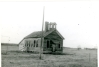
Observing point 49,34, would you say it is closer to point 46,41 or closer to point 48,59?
point 46,41

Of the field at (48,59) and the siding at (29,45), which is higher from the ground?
the siding at (29,45)

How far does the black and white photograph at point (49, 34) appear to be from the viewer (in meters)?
2.30

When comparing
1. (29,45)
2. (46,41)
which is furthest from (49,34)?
(29,45)

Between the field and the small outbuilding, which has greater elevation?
the small outbuilding

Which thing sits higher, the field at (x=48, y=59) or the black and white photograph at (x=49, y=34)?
the black and white photograph at (x=49, y=34)

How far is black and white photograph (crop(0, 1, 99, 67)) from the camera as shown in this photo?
7.55ft

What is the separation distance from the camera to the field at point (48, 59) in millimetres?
2312

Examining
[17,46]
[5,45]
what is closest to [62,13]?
[17,46]

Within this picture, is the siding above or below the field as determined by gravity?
above

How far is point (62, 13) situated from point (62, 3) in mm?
146

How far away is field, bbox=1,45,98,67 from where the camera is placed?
2.31 meters

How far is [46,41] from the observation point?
233cm

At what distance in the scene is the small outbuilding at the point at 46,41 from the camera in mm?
2311

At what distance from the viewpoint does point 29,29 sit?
2.33m
